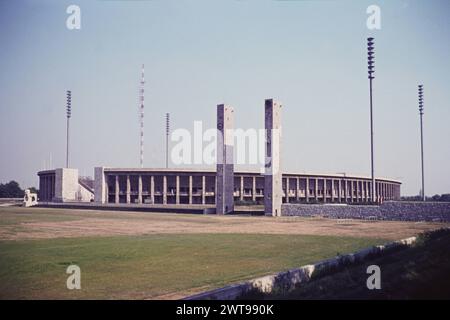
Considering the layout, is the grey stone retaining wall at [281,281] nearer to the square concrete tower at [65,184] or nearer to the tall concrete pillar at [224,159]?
the tall concrete pillar at [224,159]

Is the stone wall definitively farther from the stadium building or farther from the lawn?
the lawn

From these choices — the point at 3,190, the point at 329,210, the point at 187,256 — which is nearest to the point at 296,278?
the point at 187,256

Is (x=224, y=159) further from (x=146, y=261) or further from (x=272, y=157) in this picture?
(x=146, y=261)

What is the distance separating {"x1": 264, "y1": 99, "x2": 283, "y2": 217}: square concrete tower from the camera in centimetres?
4719

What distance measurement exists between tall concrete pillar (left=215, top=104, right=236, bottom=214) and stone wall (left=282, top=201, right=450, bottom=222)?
741cm

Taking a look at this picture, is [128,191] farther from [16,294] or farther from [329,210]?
[16,294]

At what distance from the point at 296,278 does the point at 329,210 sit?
35396 millimetres

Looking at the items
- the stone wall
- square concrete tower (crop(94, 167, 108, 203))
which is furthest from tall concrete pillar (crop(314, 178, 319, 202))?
square concrete tower (crop(94, 167, 108, 203))

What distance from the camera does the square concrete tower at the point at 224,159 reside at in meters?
51.6

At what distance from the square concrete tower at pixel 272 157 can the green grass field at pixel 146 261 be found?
23.7 m

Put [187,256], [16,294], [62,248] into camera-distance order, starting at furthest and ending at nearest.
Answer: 1. [62,248]
2. [187,256]
3. [16,294]

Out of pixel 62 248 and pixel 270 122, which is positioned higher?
pixel 270 122
